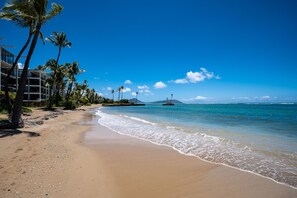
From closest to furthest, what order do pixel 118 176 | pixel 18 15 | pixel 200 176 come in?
pixel 118 176 → pixel 200 176 → pixel 18 15

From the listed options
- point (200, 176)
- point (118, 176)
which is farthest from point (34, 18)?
point (200, 176)

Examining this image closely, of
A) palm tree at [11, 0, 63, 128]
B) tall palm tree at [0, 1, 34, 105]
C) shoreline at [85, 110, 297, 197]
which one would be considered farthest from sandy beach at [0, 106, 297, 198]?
tall palm tree at [0, 1, 34, 105]

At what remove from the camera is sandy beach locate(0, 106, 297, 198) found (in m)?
4.43

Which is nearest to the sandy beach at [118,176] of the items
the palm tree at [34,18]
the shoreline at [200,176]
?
the shoreline at [200,176]

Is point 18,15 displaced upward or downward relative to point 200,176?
upward

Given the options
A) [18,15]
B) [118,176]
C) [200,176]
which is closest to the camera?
[118,176]

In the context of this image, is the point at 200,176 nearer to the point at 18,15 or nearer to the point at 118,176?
the point at 118,176

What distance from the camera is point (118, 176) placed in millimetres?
5426

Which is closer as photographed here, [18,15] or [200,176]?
[200,176]

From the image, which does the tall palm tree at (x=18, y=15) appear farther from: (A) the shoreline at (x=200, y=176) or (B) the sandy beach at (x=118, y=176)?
(A) the shoreline at (x=200, y=176)

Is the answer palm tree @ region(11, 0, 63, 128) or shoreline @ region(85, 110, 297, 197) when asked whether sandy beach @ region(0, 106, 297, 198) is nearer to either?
shoreline @ region(85, 110, 297, 197)

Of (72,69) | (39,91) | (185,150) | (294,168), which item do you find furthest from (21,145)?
(39,91)

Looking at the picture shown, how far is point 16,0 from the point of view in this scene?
42.8ft

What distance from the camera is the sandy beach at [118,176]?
4.43 meters
